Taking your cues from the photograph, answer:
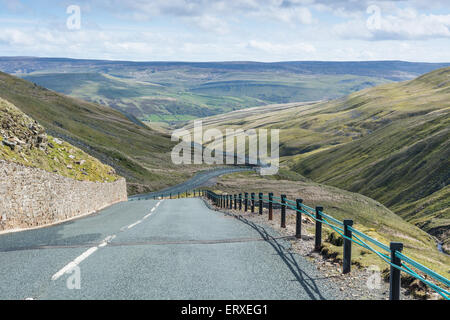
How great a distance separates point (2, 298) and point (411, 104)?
195 meters

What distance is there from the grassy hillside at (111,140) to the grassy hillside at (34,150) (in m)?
45.6

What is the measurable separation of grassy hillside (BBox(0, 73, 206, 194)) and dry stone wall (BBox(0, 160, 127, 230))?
55801mm

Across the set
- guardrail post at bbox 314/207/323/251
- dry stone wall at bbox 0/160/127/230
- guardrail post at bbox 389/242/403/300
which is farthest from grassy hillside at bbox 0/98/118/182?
guardrail post at bbox 389/242/403/300

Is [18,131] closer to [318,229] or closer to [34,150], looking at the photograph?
[34,150]

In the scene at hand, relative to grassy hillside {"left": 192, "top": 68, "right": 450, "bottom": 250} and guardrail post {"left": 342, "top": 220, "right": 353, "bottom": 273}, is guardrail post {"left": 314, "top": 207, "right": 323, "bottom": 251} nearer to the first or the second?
guardrail post {"left": 342, "top": 220, "right": 353, "bottom": 273}

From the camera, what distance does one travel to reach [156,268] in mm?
9211

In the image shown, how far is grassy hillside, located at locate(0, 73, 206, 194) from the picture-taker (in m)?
91.8

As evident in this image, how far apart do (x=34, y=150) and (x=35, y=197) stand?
860 centimetres

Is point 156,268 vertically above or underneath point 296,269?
above

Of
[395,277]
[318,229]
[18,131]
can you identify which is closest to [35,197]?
[18,131]

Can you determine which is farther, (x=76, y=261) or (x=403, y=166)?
(x=403, y=166)

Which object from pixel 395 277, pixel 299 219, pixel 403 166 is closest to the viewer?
pixel 395 277

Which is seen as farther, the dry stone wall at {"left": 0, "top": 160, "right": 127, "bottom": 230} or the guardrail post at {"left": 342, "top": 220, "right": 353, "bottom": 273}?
the dry stone wall at {"left": 0, "top": 160, "right": 127, "bottom": 230}
